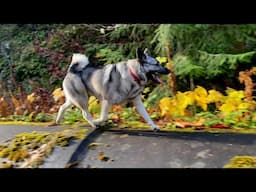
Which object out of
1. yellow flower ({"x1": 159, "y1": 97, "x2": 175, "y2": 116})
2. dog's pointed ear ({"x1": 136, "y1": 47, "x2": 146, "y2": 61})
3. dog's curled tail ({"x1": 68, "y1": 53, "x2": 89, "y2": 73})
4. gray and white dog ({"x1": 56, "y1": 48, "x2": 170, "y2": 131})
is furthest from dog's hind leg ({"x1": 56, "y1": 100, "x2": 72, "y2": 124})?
yellow flower ({"x1": 159, "y1": 97, "x2": 175, "y2": 116})

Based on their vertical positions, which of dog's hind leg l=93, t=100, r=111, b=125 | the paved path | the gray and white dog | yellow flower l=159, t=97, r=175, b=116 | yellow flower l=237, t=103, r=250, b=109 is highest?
A: the gray and white dog

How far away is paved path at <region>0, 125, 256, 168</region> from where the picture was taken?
2.96m

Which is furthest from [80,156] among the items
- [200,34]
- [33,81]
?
[33,81]

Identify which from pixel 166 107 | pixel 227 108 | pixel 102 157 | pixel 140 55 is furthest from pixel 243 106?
pixel 102 157

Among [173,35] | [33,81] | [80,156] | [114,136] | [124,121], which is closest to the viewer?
[80,156]

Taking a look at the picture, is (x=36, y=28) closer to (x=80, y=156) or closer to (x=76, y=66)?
(x=76, y=66)

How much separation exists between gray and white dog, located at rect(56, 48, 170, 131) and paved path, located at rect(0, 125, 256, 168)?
261mm

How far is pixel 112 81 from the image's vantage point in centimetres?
352

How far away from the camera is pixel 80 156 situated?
3.07 m

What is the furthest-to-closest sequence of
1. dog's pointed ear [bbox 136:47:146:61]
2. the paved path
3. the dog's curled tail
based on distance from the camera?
the dog's curled tail < dog's pointed ear [bbox 136:47:146:61] < the paved path

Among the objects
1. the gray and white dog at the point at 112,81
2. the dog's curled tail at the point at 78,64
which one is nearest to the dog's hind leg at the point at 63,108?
the gray and white dog at the point at 112,81

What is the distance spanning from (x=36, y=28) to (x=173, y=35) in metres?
2.76

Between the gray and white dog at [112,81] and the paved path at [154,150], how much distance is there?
0.26m

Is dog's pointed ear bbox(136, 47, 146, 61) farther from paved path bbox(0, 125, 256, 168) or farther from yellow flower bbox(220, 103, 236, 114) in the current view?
yellow flower bbox(220, 103, 236, 114)
